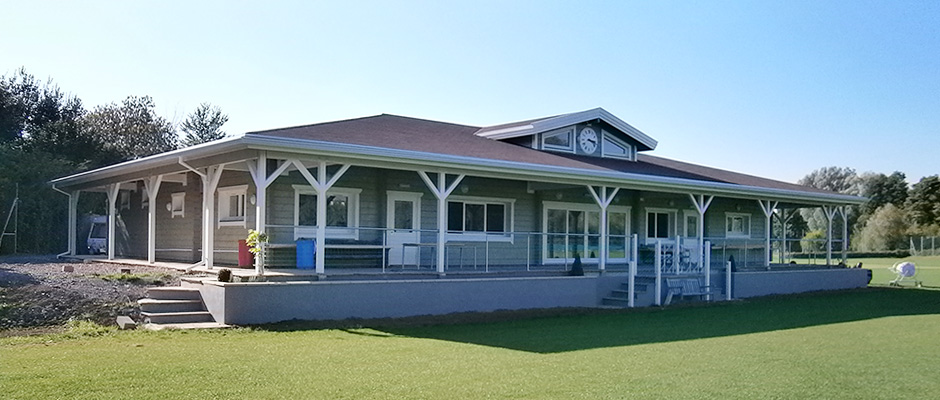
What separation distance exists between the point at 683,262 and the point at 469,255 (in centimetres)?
571

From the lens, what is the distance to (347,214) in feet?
59.5

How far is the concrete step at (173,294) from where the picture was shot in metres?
14.3

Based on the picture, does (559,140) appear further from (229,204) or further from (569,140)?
(229,204)

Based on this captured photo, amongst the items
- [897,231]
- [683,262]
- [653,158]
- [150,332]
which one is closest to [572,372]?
[150,332]

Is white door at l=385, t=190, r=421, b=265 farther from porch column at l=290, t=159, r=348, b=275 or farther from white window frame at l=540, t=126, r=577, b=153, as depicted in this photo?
white window frame at l=540, t=126, r=577, b=153

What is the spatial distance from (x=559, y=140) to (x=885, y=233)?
166 ft

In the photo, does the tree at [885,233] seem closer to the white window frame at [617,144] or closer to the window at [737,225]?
the window at [737,225]

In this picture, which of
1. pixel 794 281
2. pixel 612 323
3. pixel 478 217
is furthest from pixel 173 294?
pixel 794 281

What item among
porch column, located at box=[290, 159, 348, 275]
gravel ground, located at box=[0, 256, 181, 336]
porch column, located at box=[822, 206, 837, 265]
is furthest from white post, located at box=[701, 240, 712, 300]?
gravel ground, located at box=[0, 256, 181, 336]

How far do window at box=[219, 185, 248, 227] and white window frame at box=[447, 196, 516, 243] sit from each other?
4.77 m

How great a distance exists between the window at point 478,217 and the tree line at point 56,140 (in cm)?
1791

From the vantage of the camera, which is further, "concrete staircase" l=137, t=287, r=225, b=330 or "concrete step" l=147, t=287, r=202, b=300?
"concrete step" l=147, t=287, r=202, b=300

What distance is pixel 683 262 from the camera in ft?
69.2

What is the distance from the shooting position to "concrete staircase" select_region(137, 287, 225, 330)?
1306cm
